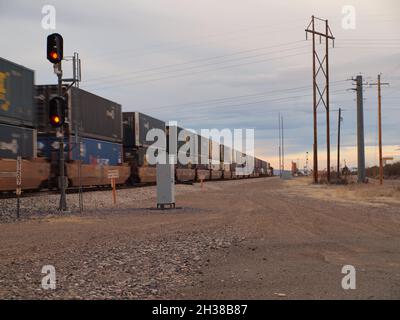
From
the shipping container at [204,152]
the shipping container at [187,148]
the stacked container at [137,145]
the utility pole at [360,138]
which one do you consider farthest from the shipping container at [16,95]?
the utility pole at [360,138]

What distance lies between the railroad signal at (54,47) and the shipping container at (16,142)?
4039 millimetres

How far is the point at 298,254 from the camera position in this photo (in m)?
9.34

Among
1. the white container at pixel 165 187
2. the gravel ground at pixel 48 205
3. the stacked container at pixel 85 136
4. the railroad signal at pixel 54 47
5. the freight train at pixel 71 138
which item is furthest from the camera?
the stacked container at pixel 85 136

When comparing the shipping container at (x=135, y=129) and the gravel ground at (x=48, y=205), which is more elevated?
the shipping container at (x=135, y=129)

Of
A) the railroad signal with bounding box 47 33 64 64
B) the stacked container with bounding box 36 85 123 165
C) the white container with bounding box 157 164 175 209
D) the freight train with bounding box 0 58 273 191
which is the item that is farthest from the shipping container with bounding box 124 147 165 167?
the railroad signal with bounding box 47 33 64 64

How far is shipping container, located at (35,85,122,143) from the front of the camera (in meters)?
23.2

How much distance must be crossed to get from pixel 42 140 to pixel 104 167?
5136 millimetres

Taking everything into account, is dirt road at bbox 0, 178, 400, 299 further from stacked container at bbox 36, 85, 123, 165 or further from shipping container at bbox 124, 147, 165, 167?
shipping container at bbox 124, 147, 165, 167

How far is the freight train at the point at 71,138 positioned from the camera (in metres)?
19.0

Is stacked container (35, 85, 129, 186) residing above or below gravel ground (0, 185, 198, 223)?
above

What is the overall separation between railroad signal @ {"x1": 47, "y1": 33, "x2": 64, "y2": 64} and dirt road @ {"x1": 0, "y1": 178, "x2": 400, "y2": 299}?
5.00 metres

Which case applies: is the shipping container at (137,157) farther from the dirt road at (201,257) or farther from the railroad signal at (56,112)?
the dirt road at (201,257)

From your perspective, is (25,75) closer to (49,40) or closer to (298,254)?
(49,40)
